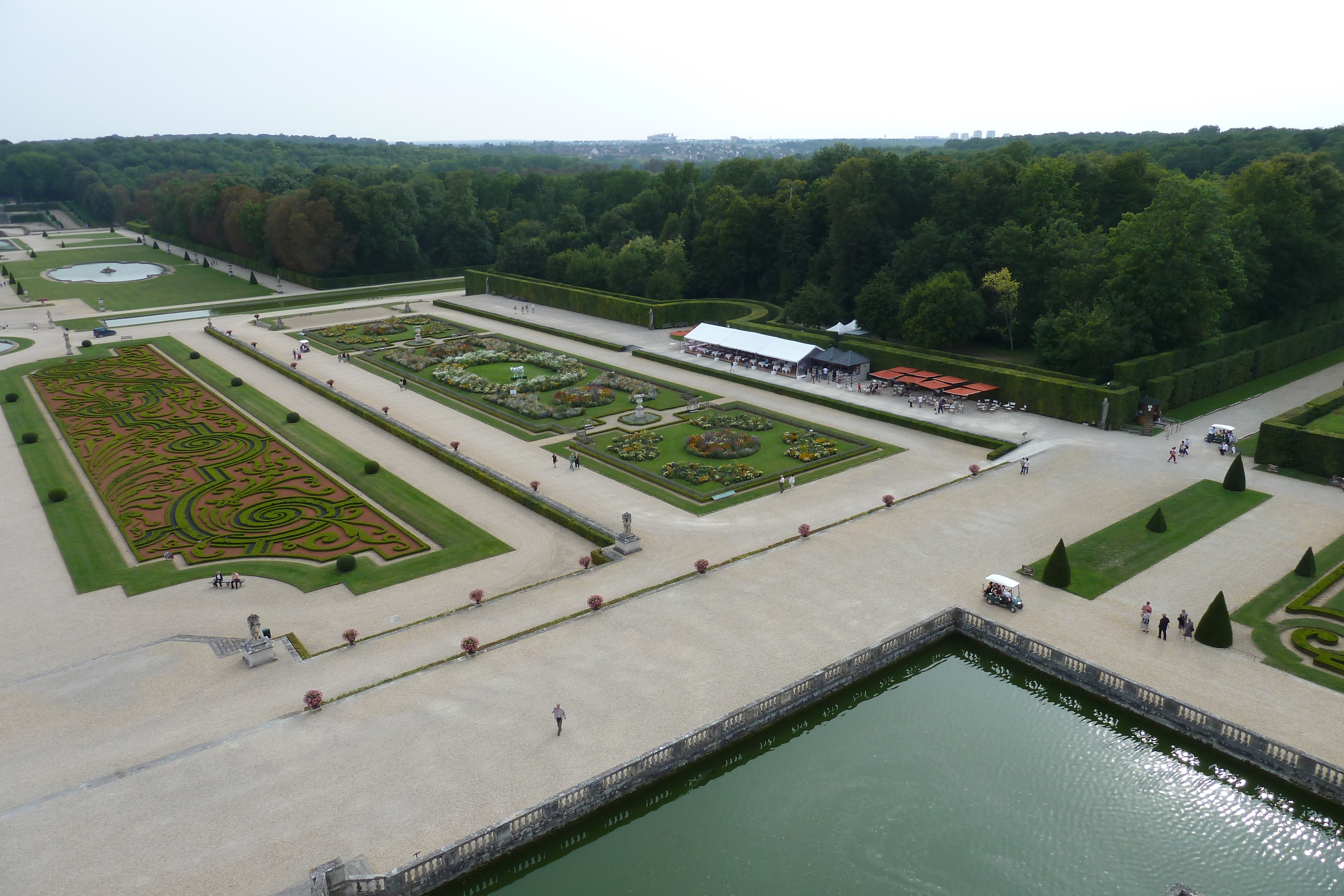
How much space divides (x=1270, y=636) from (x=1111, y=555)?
6.35 meters

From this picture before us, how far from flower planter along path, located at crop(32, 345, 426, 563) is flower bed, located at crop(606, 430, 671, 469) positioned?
12566mm

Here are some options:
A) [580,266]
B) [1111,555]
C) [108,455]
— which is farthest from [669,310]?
[1111,555]

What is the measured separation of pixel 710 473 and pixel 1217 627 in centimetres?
2150

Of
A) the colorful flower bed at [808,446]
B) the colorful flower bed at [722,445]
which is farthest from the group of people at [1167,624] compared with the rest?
the colorful flower bed at [722,445]

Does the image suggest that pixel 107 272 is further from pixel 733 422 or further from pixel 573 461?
pixel 733 422

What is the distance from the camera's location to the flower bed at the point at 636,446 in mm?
44375

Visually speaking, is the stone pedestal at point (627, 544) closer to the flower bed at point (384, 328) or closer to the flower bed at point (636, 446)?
the flower bed at point (636, 446)

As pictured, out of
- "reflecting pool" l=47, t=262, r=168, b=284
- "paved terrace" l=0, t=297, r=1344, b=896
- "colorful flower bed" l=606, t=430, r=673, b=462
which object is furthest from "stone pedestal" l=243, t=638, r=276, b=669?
"reflecting pool" l=47, t=262, r=168, b=284

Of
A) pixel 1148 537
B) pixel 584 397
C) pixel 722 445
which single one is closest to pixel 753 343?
pixel 584 397

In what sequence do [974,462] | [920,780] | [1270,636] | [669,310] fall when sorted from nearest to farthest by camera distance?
[920,780], [1270,636], [974,462], [669,310]

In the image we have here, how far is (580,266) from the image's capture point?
297 ft

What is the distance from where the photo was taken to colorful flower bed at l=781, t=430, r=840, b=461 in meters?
44.3

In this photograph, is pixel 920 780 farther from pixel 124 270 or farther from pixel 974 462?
pixel 124 270

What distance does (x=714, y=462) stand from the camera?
144 ft
